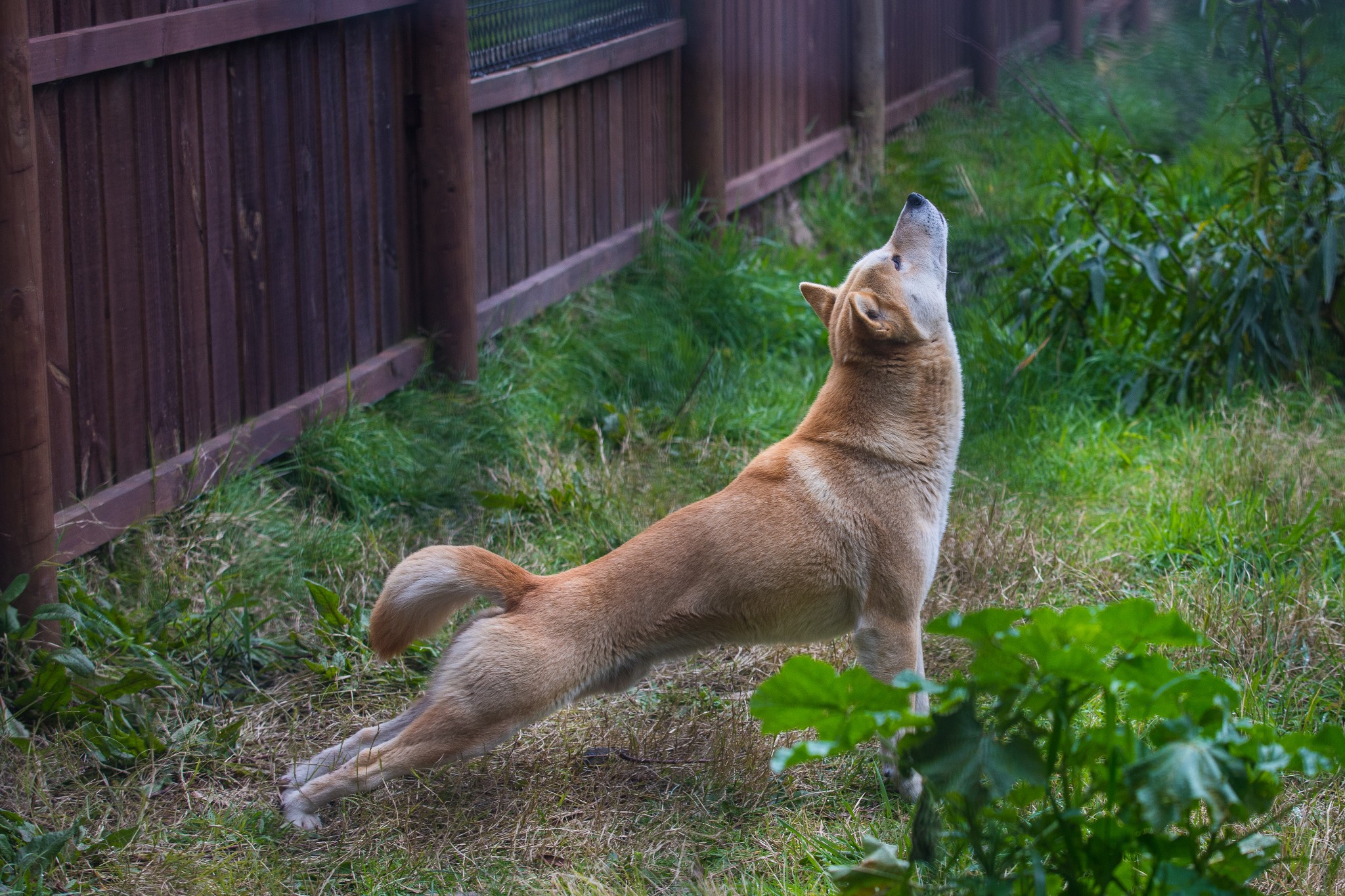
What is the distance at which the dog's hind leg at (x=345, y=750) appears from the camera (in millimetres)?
3029

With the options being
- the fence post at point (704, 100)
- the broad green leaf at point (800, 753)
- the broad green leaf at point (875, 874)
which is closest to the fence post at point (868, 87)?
the fence post at point (704, 100)

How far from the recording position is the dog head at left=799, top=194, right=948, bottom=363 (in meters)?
3.20

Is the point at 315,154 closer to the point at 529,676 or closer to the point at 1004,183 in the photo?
the point at 529,676

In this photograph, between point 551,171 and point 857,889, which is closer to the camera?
point 857,889

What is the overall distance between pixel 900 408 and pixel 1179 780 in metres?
1.76

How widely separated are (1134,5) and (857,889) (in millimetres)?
14239

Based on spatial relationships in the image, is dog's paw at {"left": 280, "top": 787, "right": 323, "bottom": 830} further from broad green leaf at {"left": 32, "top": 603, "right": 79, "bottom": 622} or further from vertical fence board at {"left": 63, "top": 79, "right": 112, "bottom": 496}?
vertical fence board at {"left": 63, "top": 79, "right": 112, "bottom": 496}

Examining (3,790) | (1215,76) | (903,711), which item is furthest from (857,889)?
(1215,76)

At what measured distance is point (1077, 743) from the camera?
5.94ft

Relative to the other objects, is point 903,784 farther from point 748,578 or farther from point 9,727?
point 9,727

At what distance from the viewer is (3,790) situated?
2879 millimetres

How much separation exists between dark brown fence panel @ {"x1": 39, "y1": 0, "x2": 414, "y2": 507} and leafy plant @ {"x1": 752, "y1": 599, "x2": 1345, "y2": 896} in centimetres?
265

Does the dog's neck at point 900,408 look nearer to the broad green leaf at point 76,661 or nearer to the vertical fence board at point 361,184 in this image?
the broad green leaf at point 76,661

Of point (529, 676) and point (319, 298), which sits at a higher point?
point (319, 298)
